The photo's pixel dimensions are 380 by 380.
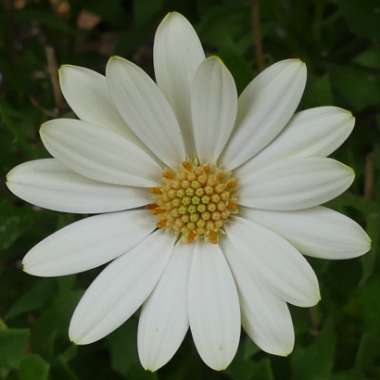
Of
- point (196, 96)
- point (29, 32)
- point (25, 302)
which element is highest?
point (196, 96)

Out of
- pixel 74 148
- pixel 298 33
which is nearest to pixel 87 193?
pixel 74 148

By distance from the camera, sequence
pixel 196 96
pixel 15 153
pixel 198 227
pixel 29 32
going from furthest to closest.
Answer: pixel 29 32 → pixel 15 153 → pixel 198 227 → pixel 196 96

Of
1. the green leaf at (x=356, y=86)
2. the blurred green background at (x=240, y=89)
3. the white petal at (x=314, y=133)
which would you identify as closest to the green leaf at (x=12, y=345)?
the blurred green background at (x=240, y=89)

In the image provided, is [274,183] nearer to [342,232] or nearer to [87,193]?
[342,232]

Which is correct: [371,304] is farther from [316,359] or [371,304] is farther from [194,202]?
[194,202]

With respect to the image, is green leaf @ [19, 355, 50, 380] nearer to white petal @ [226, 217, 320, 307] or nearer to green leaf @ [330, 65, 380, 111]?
white petal @ [226, 217, 320, 307]

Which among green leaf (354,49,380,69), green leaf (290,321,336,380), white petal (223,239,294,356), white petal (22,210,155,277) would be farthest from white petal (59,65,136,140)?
green leaf (354,49,380,69)

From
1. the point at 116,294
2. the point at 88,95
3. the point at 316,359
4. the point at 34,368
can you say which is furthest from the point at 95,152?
the point at 316,359
